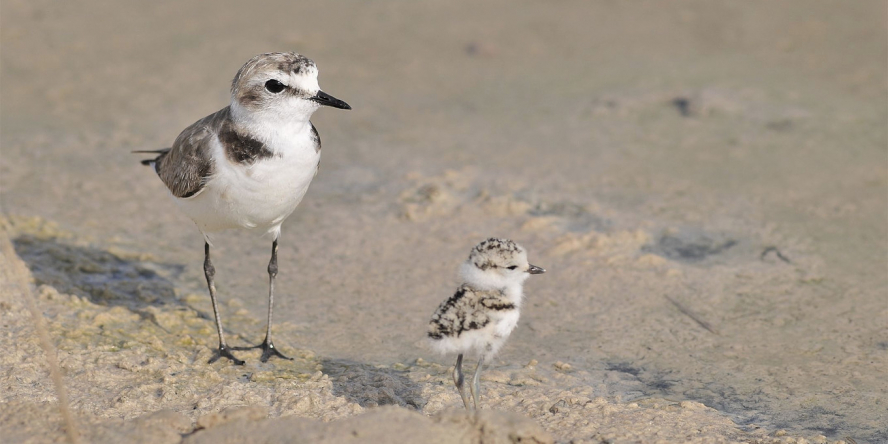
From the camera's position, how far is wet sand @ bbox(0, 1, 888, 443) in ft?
16.6

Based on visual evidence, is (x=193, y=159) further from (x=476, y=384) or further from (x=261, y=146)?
(x=476, y=384)

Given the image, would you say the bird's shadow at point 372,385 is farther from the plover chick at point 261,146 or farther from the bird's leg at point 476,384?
the plover chick at point 261,146

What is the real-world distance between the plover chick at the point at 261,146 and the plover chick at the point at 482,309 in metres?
1.21

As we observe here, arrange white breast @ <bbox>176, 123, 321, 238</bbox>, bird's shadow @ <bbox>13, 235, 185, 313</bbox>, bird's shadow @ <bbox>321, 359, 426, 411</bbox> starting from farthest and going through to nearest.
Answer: bird's shadow @ <bbox>13, 235, 185, 313</bbox> < white breast @ <bbox>176, 123, 321, 238</bbox> < bird's shadow @ <bbox>321, 359, 426, 411</bbox>

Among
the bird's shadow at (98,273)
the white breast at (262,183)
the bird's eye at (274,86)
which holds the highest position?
the bird's eye at (274,86)

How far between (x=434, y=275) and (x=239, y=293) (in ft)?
4.69

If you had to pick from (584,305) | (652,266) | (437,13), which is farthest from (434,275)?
(437,13)

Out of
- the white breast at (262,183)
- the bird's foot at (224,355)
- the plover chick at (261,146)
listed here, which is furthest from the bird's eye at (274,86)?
the bird's foot at (224,355)

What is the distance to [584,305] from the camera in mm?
6406

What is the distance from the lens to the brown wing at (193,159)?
17.7 ft

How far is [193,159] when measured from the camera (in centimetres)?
547

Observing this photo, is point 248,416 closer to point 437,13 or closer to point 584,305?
point 584,305

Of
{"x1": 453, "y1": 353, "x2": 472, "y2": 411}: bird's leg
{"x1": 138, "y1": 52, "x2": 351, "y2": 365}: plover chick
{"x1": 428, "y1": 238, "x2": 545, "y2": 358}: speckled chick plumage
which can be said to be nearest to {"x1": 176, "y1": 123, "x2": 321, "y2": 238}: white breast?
{"x1": 138, "y1": 52, "x2": 351, "y2": 365}: plover chick

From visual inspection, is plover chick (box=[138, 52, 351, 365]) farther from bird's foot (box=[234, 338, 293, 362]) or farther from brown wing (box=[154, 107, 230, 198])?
bird's foot (box=[234, 338, 293, 362])
